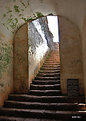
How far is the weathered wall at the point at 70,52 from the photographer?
3.66 metres

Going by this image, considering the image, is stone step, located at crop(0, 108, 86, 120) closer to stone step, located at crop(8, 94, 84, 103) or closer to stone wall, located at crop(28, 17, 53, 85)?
stone step, located at crop(8, 94, 84, 103)

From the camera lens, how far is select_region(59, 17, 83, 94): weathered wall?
3.66 meters

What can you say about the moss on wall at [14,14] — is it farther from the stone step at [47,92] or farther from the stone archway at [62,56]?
the stone step at [47,92]

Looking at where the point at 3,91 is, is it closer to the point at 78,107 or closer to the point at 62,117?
the point at 62,117

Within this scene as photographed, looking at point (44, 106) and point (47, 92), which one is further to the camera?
point (47, 92)

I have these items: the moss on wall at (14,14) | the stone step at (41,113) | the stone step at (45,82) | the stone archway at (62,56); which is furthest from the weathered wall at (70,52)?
the moss on wall at (14,14)

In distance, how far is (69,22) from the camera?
Result: 388cm

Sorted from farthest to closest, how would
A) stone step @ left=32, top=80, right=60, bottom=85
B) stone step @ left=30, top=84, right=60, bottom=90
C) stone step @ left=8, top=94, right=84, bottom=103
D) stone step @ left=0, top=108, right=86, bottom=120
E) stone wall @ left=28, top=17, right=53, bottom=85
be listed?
stone wall @ left=28, top=17, right=53, bottom=85
stone step @ left=32, top=80, right=60, bottom=85
stone step @ left=30, top=84, right=60, bottom=90
stone step @ left=8, top=94, right=84, bottom=103
stone step @ left=0, top=108, right=86, bottom=120

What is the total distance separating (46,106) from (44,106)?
6 centimetres

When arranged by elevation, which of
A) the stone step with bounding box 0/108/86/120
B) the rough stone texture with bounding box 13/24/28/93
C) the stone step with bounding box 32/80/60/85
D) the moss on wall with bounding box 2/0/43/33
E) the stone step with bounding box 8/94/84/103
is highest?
the moss on wall with bounding box 2/0/43/33

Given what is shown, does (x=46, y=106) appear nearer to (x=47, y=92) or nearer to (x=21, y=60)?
(x=47, y=92)

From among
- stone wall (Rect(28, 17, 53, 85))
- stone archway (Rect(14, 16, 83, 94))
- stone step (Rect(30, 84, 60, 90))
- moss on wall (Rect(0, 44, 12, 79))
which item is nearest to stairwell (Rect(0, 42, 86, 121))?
stone step (Rect(30, 84, 60, 90))

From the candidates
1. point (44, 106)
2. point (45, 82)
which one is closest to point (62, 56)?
point (45, 82)

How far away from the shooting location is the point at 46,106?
3.17 metres
